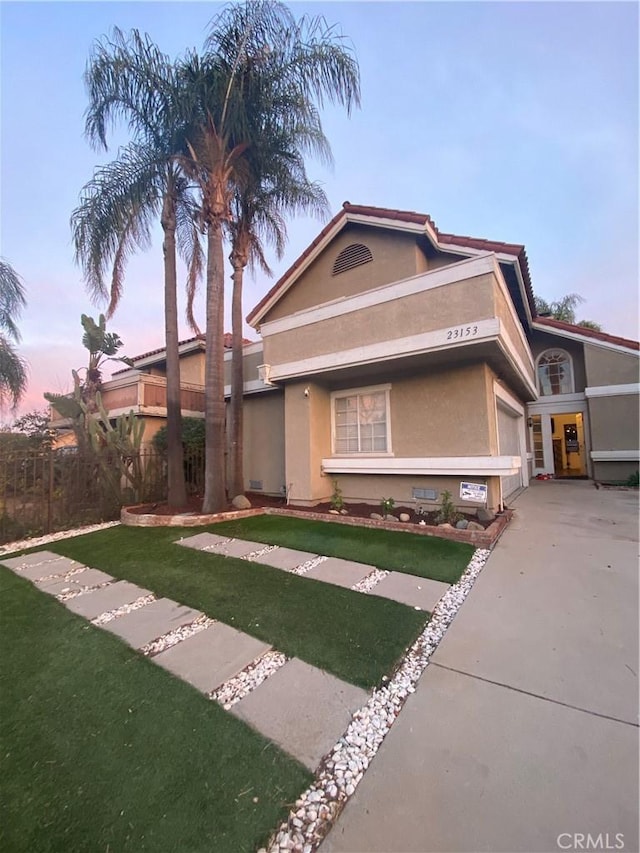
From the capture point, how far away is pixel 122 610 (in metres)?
4.18

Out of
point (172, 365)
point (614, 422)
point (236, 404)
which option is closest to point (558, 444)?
point (614, 422)

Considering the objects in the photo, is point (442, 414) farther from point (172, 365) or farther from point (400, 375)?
point (172, 365)

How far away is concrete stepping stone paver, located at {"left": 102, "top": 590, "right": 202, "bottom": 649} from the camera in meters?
3.61

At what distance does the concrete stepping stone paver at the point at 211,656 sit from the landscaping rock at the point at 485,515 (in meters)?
5.62

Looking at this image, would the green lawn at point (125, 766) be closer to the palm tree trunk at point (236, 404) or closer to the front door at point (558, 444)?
the palm tree trunk at point (236, 404)

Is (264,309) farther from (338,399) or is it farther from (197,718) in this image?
(197,718)

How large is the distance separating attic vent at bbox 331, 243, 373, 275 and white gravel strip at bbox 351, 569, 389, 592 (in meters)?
8.32

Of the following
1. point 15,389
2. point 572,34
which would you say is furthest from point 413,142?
point 15,389

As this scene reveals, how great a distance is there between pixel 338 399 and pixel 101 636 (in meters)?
7.51

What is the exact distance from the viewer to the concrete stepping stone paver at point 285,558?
5437 mm

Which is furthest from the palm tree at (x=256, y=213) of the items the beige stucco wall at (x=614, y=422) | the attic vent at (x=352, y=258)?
the beige stucco wall at (x=614, y=422)

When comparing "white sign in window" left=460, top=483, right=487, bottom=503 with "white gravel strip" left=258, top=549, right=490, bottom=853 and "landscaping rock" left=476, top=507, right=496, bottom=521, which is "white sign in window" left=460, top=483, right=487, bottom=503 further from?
"white gravel strip" left=258, top=549, right=490, bottom=853

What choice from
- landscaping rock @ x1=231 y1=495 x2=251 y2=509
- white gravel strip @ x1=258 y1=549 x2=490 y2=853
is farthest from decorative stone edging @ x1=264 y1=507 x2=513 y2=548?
white gravel strip @ x1=258 y1=549 x2=490 y2=853

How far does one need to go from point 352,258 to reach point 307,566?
8.58 metres
